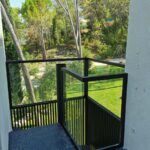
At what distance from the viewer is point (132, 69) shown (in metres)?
1.95

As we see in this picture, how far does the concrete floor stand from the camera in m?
2.42

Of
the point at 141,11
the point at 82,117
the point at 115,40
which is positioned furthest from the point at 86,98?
the point at 115,40

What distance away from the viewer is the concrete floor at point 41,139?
242cm

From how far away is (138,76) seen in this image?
1.85 m

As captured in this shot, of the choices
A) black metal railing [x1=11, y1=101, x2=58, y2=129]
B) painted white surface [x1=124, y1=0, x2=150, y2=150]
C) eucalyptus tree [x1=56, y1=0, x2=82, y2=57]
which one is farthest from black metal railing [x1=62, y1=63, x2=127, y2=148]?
eucalyptus tree [x1=56, y1=0, x2=82, y2=57]

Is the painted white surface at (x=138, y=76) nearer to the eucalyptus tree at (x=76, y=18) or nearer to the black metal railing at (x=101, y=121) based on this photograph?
the black metal railing at (x=101, y=121)

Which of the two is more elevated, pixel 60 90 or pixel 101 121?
pixel 60 90

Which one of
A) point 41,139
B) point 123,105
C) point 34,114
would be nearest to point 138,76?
point 123,105

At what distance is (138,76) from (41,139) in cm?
165

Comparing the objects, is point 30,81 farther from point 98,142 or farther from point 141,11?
point 141,11

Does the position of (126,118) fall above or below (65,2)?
below

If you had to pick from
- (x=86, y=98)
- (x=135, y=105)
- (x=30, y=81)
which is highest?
(x=135, y=105)

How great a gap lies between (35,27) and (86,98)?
29.9 ft

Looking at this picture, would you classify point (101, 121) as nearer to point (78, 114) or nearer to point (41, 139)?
point (78, 114)
